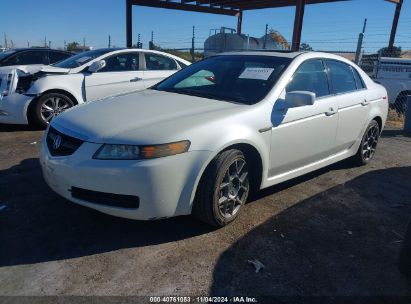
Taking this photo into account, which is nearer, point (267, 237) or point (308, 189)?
point (267, 237)

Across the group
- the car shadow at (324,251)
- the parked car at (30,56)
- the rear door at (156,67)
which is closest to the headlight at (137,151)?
the car shadow at (324,251)

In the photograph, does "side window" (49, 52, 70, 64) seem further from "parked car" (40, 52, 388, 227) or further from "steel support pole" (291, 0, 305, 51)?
"steel support pole" (291, 0, 305, 51)

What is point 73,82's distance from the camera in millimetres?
6965

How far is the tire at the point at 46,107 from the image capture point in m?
6.72

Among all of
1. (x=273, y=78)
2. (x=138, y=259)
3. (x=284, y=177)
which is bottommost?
(x=138, y=259)

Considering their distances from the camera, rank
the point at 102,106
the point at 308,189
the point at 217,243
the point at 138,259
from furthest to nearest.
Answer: the point at 308,189 → the point at 102,106 → the point at 217,243 → the point at 138,259

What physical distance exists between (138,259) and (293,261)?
1.20 meters

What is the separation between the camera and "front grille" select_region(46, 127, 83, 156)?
314cm

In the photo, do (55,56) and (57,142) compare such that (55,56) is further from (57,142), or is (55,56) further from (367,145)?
(367,145)

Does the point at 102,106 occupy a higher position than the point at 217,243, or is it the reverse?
the point at 102,106

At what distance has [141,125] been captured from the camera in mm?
3139

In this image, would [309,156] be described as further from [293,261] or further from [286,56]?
[293,261]

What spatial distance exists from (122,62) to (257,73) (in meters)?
4.18

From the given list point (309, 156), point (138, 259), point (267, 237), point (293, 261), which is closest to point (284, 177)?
point (309, 156)
